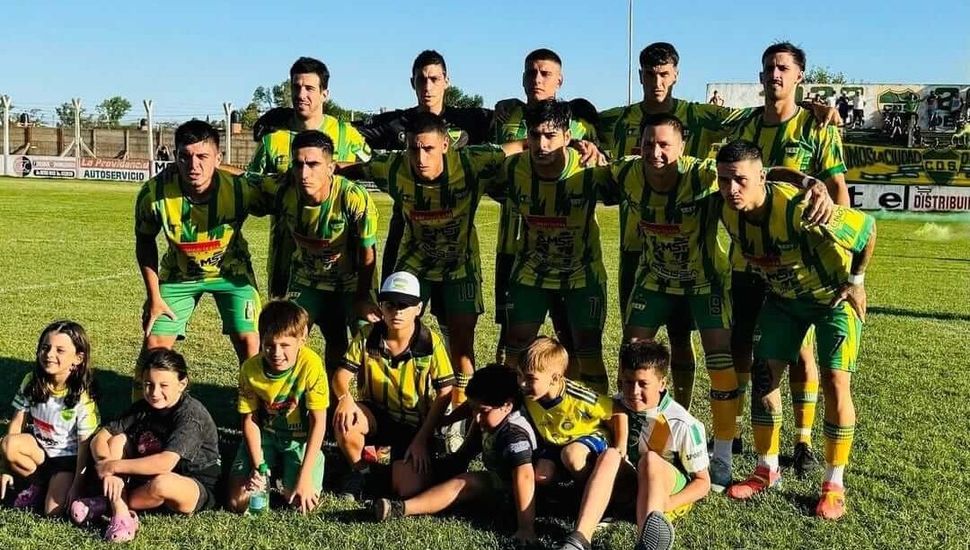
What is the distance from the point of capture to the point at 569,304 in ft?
17.9

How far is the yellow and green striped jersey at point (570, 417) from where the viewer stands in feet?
14.1

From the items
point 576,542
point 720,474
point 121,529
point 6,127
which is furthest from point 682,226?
point 6,127

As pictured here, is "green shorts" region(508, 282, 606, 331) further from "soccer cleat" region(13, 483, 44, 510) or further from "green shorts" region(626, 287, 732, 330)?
"soccer cleat" region(13, 483, 44, 510)

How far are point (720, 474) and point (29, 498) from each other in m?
3.38

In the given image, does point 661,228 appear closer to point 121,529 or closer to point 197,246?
point 197,246

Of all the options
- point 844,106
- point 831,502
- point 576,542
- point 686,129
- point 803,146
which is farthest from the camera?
point 844,106

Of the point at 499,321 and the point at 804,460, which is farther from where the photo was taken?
the point at 499,321

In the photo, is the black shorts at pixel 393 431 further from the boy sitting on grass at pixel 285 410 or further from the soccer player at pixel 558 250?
the soccer player at pixel 558 250

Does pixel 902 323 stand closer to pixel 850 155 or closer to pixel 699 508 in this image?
pixel 699 508

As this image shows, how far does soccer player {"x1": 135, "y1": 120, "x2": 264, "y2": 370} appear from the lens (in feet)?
17.0

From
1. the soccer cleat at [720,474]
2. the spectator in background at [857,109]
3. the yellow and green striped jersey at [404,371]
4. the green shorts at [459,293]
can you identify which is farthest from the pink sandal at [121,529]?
the spectator in background at [857,109]

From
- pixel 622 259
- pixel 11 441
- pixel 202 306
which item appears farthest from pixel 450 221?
pixel 202 306

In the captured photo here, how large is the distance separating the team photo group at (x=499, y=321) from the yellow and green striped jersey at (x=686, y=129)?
20mm

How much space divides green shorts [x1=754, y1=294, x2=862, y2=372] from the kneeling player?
143 cm
